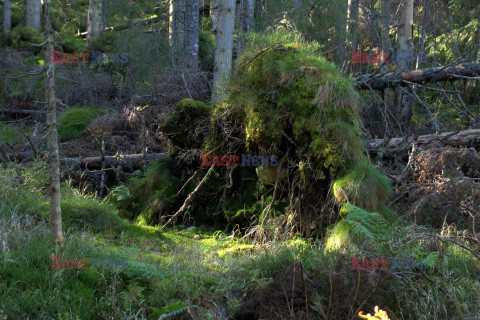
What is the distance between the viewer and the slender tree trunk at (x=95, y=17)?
17.6 m

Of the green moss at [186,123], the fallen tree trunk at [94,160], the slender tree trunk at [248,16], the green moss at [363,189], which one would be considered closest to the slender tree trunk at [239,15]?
the slender tree trunk at [248,16]

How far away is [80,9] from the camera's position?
2309cm

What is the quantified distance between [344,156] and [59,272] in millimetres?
3791

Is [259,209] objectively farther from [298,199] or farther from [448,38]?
[448,38]

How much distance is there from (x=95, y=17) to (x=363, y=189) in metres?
16.4

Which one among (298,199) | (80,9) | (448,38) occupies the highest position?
(80,9)

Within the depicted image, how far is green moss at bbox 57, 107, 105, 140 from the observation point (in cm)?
1073

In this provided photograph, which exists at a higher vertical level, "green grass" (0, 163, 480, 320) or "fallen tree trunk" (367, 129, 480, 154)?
"fallen tree trunk" (367, 129, 480, 154)

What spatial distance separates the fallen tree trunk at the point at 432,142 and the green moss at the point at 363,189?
2.60 metres

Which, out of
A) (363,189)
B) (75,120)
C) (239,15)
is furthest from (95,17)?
(363,189)

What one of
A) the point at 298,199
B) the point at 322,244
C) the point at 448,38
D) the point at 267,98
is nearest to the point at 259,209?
the point at 298,199

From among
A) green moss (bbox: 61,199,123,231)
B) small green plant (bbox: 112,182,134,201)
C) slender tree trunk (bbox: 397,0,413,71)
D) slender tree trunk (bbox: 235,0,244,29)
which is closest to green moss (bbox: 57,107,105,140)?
small green plant (bbox: 112,182,134,201)

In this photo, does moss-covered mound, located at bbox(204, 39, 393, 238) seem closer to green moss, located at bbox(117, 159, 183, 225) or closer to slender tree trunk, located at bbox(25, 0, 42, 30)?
green moss, located at bbox(117, 159, 183, 225)

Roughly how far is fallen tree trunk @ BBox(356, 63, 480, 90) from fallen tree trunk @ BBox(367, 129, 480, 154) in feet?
5.28
